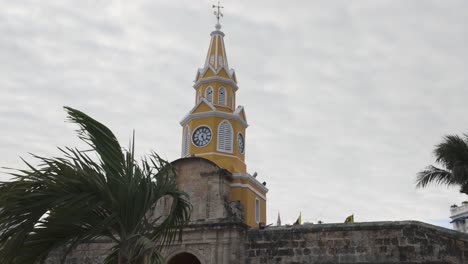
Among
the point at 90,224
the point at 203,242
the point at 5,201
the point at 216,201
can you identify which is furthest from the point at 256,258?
the point at 5,201

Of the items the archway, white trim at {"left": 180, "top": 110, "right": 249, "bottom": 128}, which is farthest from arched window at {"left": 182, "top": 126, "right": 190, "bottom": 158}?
the archway

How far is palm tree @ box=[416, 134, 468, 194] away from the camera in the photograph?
2042 cm

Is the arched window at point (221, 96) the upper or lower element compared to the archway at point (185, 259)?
upper

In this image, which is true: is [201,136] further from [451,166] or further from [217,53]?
[451,166]

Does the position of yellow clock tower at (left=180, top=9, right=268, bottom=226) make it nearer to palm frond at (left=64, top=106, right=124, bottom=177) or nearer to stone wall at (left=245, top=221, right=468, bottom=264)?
stone wall at (left=245, top=221, right=468, bottom=264)

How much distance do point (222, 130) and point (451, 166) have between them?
12.6 m

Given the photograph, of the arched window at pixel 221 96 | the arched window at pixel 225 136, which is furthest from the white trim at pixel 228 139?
the arched window at pixel 221 96

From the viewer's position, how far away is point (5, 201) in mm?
8422

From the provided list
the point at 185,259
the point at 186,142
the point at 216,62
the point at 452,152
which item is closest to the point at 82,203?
the point at 185,259

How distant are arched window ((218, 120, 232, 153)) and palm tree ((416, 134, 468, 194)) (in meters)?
10.8

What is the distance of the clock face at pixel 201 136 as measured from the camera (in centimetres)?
2831

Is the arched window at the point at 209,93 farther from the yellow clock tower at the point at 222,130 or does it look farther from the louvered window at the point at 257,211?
the louvered window at the point at 257,211

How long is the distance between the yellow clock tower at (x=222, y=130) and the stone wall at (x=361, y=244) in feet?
26.6

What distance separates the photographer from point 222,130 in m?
28.6
